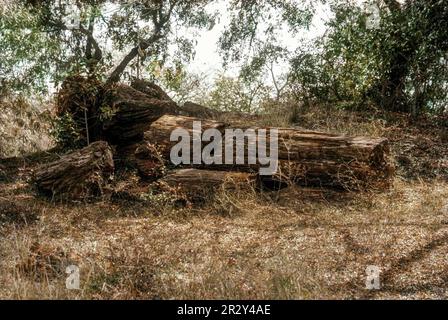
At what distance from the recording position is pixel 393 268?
3.33 meters

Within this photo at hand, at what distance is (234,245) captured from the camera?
13.1 feet

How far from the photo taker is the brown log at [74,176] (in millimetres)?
5434

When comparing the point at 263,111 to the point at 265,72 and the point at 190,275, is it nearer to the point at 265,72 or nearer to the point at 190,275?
the point at 265,72

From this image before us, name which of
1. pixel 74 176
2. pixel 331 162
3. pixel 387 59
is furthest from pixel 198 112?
pixel 331 162

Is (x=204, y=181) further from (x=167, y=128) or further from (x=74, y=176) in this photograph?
(x=74, y=176)

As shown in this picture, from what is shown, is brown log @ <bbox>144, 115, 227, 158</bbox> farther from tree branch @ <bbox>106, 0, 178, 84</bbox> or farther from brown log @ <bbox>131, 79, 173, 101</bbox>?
tree branch @ <bbox>106, 0, 178, 84</bbox>

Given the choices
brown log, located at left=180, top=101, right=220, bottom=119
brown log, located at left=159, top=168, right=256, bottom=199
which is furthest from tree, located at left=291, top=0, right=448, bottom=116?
brown log, located at left=159, top=168, right=256, bottom=199

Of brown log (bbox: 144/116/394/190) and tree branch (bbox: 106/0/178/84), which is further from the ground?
tree branch (bbox: 106/0/178/84)

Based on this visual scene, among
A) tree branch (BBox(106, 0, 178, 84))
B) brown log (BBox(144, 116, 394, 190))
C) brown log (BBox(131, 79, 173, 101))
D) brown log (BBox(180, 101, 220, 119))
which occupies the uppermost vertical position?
tree branch (BBox(106, 0, 178, 84))

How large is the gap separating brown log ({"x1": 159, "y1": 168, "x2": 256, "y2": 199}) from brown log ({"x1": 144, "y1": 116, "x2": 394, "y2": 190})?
23 cm

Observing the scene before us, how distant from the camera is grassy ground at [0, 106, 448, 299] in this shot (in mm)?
2990

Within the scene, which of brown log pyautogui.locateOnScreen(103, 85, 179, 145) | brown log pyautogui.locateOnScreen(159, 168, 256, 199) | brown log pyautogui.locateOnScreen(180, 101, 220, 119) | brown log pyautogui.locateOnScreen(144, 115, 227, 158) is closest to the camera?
brown log pyautogui.locateOnScreen(159, 168, 256, 199)

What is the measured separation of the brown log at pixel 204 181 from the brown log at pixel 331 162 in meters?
0.23

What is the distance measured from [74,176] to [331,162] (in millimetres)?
2915
